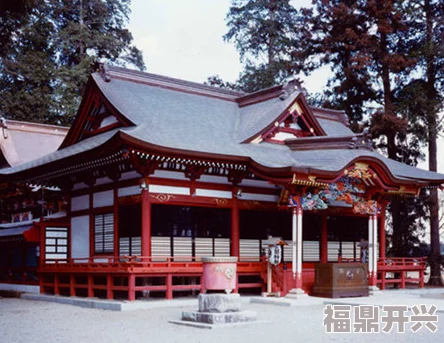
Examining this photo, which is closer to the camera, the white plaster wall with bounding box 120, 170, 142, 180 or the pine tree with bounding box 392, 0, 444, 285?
the white plaster wall with bounding box 120, 170, 142, 180

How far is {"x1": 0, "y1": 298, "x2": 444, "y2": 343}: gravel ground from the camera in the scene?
1156 centimetres

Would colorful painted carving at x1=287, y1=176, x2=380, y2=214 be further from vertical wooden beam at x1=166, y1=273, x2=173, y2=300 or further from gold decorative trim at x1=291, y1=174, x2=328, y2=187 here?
vertical wooden beam at x1=166, y1=273, x2=173, y2=300

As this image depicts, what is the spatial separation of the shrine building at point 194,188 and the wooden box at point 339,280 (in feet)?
2.23

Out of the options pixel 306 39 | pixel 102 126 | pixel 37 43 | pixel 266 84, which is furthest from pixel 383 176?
pixel 37 43

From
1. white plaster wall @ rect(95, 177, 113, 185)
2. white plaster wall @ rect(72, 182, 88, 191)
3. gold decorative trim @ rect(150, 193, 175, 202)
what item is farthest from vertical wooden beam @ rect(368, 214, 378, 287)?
white plaster wall @ rect(72, 182, 88, 191)

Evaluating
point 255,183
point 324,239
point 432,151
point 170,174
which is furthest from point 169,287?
point 432,151

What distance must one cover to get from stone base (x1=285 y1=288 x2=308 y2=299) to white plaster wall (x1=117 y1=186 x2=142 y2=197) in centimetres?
549

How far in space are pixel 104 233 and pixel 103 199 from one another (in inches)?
45.3

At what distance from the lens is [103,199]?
70.4 ft

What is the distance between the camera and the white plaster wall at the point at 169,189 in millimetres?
19344

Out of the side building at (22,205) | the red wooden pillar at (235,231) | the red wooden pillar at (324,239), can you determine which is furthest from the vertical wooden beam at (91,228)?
the red wooden pillar at (324,239)

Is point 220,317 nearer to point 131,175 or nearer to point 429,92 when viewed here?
point 131,175

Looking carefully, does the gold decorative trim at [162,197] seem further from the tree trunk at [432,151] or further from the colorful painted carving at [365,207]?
the tree trunk at [432,151]

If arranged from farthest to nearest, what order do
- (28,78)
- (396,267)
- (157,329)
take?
(28,78), (396,267), (157,329)
